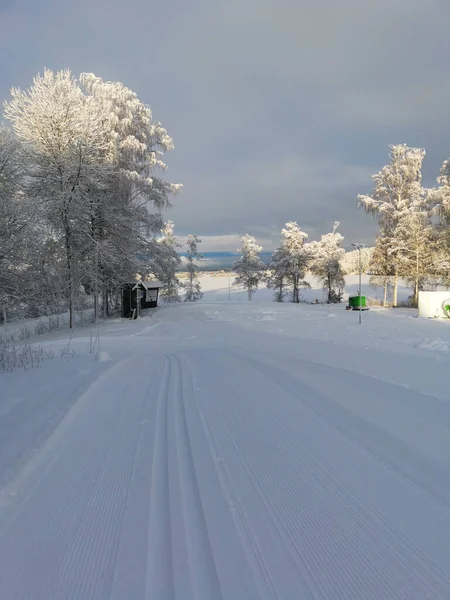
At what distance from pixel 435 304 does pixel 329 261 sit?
16384 millimetres

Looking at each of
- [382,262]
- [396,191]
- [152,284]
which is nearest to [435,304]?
[382,262]

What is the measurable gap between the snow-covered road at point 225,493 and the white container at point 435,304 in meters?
15.1

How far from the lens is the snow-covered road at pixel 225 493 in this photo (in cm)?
195

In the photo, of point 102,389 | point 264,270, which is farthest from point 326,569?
point 264,270

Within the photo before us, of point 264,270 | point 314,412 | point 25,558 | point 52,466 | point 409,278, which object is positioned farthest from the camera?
point 264,270

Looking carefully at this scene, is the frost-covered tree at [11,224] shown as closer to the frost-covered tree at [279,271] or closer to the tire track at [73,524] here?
the tire track at [73,524]

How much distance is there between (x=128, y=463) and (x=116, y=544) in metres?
1.04

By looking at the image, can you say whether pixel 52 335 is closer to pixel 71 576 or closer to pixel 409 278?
pixel 71 576

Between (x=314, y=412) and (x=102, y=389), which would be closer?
(x=314, y=412)

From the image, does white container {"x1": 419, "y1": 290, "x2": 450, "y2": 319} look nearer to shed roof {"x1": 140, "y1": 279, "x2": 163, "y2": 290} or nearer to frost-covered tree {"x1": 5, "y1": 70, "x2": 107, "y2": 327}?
shed roof {"x1": 140, "y1": 279, "x2": 163, "y2": 290}

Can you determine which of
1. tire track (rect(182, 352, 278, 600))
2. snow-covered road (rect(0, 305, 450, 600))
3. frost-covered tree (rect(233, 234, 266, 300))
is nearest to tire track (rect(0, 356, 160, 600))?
snow-covered road (rect(0, 305, 450, 600))

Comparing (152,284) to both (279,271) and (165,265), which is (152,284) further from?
(279,271)

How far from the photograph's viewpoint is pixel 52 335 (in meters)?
16.0

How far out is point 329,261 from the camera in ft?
112
